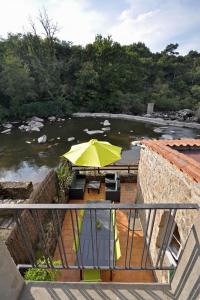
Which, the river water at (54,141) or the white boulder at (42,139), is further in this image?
the white boulder at (42,139)

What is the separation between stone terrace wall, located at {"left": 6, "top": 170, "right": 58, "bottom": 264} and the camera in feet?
14.0

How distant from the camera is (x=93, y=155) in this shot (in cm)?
677

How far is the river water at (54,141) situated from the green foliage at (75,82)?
4217 mm

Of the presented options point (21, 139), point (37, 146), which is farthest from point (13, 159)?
point (21, 139)

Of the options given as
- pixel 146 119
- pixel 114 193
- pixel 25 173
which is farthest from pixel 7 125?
pixel 114 193

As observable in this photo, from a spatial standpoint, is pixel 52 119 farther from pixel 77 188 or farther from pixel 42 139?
pixel 77 188

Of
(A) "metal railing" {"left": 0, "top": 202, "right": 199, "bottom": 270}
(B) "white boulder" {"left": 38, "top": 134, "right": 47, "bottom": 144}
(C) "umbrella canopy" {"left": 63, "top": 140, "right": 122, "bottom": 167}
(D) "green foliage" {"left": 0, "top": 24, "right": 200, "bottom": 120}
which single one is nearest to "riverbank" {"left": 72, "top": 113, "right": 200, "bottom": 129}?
(D) "green foliage" {"left": 0, "top": 24, "right": 200, "bottom": 120}

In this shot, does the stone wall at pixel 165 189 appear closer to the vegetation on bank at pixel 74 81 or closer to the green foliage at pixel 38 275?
the green foliage at pixel 38 275

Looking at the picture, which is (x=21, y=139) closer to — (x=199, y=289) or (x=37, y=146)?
(x=37, y=146)

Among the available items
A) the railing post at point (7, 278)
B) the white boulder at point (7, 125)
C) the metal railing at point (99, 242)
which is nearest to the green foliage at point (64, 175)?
the metal railing at point (99, 242)

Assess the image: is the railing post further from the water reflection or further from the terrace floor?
the water reflection

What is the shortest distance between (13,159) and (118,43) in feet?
→ 74.6

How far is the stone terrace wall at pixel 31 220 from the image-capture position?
427 centimetres

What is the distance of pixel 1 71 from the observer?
23359 millimetres
